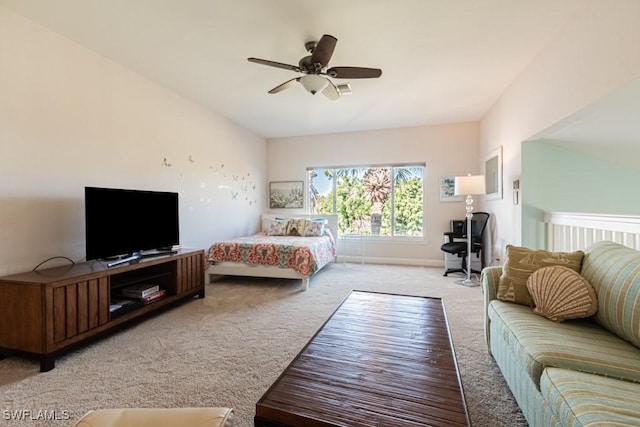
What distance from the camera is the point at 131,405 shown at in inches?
64.2

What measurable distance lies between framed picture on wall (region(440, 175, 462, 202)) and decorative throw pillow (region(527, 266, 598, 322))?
366 centimetres

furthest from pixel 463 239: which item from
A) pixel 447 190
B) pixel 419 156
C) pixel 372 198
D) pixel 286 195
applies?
pixel 286 195

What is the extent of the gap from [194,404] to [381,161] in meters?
4.85

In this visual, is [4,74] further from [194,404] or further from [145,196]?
[194,404]

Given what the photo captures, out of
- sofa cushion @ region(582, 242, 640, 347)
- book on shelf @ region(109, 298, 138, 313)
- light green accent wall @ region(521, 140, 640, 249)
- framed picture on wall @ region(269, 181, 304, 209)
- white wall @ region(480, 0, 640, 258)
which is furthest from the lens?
framed picture on wall @ region(269, 181, 304, 209)

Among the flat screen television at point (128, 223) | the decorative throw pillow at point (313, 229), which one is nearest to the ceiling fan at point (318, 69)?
the flat screen television at point (128, 223)

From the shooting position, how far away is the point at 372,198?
19.1 feet

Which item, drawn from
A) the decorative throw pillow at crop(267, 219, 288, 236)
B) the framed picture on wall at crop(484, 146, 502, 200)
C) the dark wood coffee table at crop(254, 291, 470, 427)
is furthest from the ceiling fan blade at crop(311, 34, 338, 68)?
the decorative throw pillow at crop(267, 219, 288, 236)

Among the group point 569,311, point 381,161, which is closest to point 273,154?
point 381,161

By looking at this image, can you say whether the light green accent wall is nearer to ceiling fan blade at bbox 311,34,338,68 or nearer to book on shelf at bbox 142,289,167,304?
ceiling fan blade at bbox 311,34,338,68

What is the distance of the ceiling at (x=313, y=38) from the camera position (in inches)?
86.6

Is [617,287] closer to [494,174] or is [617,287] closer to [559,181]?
[559,181]

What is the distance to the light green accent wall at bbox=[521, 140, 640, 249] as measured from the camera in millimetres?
3271

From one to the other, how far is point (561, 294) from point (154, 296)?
3.29 metres
